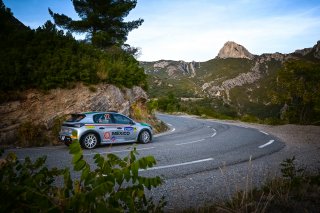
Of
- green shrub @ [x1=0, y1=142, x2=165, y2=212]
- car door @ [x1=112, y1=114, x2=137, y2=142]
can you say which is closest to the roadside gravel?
green shrub @ [x1=0, y1=142, x2=165, y2=212]

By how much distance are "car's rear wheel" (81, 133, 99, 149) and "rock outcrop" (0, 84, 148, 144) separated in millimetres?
3158

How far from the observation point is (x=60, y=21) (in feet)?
77.6

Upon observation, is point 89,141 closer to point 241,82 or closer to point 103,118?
point 103,118

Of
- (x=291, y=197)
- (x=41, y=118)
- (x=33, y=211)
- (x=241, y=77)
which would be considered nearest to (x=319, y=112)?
(x=41, y=118)

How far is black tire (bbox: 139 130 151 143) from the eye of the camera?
13.2m

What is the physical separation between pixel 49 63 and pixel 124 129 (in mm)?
5676

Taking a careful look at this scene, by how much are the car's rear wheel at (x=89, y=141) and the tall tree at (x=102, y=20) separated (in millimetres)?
13035

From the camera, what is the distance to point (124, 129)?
41.3ft

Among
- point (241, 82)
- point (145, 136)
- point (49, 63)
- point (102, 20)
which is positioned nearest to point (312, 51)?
point (241, 82)

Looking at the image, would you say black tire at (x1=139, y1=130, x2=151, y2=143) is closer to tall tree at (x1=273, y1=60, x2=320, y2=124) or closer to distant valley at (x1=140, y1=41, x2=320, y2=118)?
tall tree at (x1=273, y1=60, x2=320, y2=124)

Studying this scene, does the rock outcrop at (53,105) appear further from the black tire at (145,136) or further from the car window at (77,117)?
the black tire at (145,136)

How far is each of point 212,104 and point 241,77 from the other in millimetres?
65845

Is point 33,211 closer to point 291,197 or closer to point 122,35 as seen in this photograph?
point 291,197

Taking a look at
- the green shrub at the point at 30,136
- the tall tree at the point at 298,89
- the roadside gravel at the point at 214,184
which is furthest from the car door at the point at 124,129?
the tall tree at the point at 298,89
